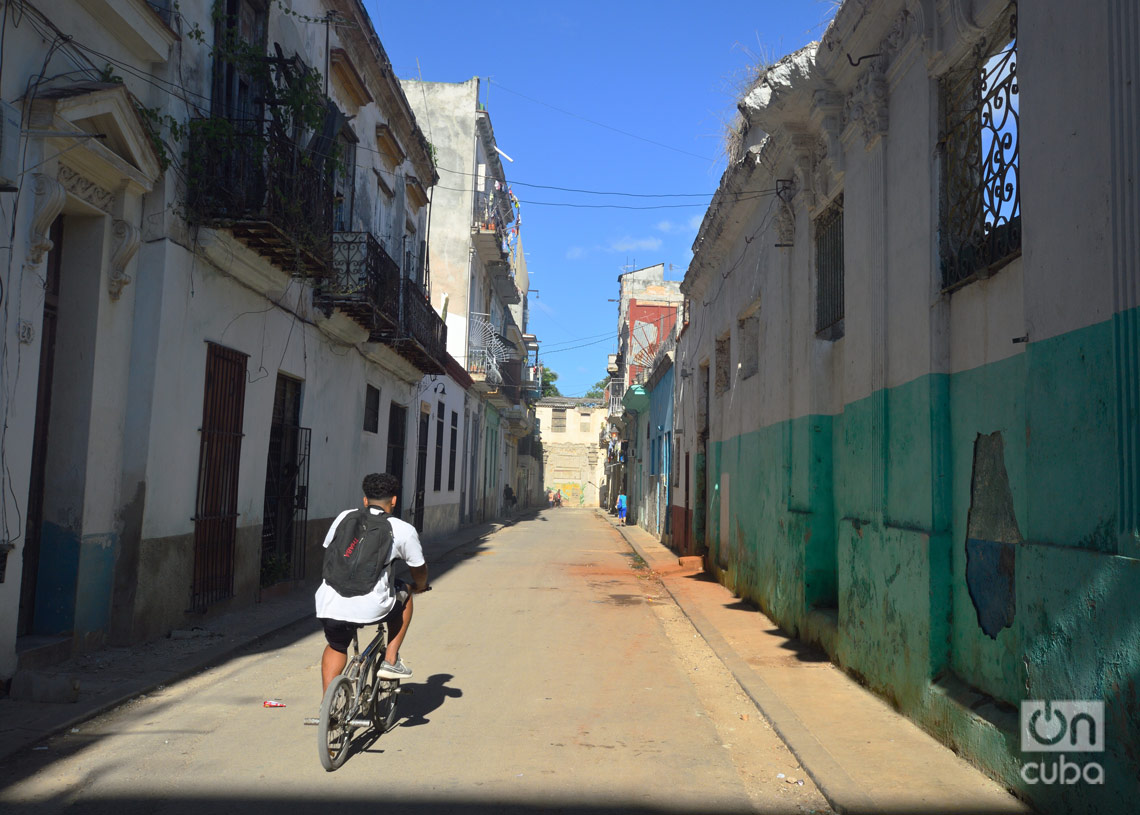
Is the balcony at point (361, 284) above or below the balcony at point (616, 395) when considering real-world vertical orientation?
below

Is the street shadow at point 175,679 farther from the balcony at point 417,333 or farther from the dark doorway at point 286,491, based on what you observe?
the balcony at point 417,333

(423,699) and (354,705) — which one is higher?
(354,705)

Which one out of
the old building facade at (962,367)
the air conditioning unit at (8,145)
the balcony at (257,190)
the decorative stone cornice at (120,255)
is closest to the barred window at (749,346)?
the old building facade at (962,367)

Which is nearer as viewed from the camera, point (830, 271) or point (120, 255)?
point (120, 255)

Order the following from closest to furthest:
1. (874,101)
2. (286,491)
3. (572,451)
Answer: (874,101)
(286,491)
(572,451)

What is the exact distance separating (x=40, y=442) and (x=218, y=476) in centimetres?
246

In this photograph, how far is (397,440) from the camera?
19.2m

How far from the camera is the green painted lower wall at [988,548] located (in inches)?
144

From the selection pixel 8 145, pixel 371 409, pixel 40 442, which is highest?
pixel 8 145

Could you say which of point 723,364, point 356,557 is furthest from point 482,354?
point 356,557

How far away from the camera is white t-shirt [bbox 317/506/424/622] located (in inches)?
202

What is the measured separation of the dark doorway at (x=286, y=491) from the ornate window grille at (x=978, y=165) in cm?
847

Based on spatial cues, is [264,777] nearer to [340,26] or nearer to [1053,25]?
[1053,25]

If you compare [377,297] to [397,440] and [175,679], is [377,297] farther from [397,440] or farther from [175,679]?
[175,679]
